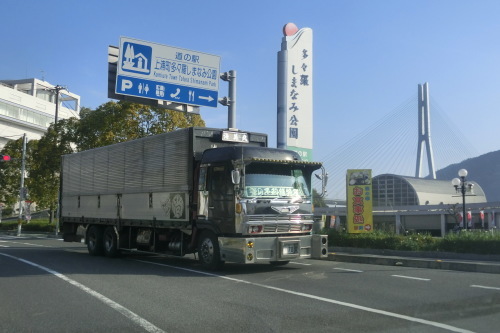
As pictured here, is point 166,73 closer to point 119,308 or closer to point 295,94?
point 295,94

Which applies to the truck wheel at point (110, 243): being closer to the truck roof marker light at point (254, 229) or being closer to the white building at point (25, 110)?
the truck roof marker light at point (254, 229)

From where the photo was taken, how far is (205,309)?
7.50 metres

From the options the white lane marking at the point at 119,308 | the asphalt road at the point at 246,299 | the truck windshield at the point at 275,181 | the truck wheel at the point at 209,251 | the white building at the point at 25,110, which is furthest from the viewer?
the white building at the point at 25,110

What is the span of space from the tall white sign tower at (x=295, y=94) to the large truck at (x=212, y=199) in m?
9.98

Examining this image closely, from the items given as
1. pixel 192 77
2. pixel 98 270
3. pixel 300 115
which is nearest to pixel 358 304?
pixel 98 270

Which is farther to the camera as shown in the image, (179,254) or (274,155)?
(179,254)

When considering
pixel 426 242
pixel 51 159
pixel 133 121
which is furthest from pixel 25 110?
pixel 426 242

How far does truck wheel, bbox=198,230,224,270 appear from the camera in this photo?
11859 millimetres

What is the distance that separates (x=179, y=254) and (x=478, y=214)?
40.9 meters

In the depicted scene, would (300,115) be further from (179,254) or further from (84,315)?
(84,315)

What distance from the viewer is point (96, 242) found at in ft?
55.3

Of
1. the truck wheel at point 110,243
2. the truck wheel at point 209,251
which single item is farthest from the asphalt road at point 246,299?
the truck wheel at point 110,243

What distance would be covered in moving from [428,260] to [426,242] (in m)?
4.23

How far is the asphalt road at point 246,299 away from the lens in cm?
655
